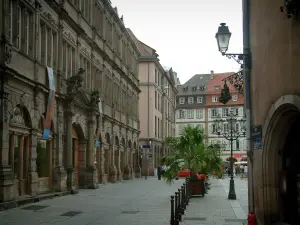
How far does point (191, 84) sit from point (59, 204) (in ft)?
293

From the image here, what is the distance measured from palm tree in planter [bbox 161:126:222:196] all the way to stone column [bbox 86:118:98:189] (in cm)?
752

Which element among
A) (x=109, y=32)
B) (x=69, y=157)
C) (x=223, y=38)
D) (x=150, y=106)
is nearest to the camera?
(x=223, y=38)

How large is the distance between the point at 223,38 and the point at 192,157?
13.4 meters

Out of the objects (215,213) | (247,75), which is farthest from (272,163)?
(215,213)

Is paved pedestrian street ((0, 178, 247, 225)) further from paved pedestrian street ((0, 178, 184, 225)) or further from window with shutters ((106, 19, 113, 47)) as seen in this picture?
window with shutters ((106, 19, 113, 47))

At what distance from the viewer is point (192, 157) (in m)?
26.0

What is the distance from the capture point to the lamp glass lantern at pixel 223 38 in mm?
13250

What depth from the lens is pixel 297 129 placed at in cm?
1182

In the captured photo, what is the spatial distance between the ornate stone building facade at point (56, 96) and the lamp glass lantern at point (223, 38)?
915cm

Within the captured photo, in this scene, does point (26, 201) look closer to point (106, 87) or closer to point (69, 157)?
point (69, 157)

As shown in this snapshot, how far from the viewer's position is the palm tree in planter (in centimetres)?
2552

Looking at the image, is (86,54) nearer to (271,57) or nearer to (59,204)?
(59,204)

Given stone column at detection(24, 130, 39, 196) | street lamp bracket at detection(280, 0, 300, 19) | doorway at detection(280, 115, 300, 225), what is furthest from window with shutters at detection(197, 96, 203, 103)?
street lamp bracket at detection(280, 0, 300, 19)

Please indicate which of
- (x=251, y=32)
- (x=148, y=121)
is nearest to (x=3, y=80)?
(x=251, y=32)
